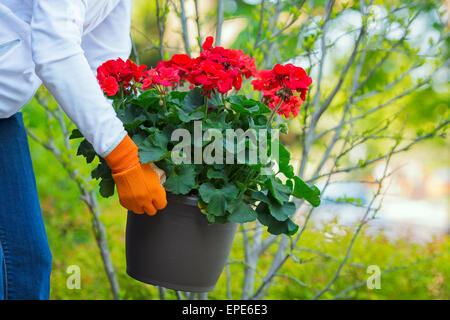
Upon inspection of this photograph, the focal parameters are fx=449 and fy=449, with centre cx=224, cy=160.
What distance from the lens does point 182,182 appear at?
48.5 inches

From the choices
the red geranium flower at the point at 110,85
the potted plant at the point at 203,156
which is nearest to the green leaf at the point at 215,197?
the potted plant at the point at 203,156

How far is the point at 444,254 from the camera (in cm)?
273

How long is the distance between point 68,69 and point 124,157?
0.85 feet

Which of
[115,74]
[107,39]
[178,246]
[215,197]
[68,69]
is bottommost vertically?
[178,246]

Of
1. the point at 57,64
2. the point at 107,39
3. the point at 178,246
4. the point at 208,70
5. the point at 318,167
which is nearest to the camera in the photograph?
the point at 57,64

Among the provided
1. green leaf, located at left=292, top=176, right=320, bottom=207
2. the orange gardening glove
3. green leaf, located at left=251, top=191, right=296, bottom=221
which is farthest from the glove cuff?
green leaf, located at left=292, top=176, right=320, bottom=207

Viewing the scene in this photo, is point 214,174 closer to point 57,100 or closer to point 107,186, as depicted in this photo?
point 107,186

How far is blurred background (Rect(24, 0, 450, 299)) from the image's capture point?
187cm

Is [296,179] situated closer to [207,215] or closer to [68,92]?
[207,215]

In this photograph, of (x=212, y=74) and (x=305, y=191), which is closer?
(x=212, y=74)

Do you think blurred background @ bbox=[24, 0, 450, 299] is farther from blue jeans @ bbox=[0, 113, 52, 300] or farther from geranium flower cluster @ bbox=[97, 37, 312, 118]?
blue jeans @ bbox=[0, 113, 52, 300]

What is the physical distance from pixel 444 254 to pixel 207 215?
2.08m

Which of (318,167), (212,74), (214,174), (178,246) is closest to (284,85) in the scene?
(212,74)
